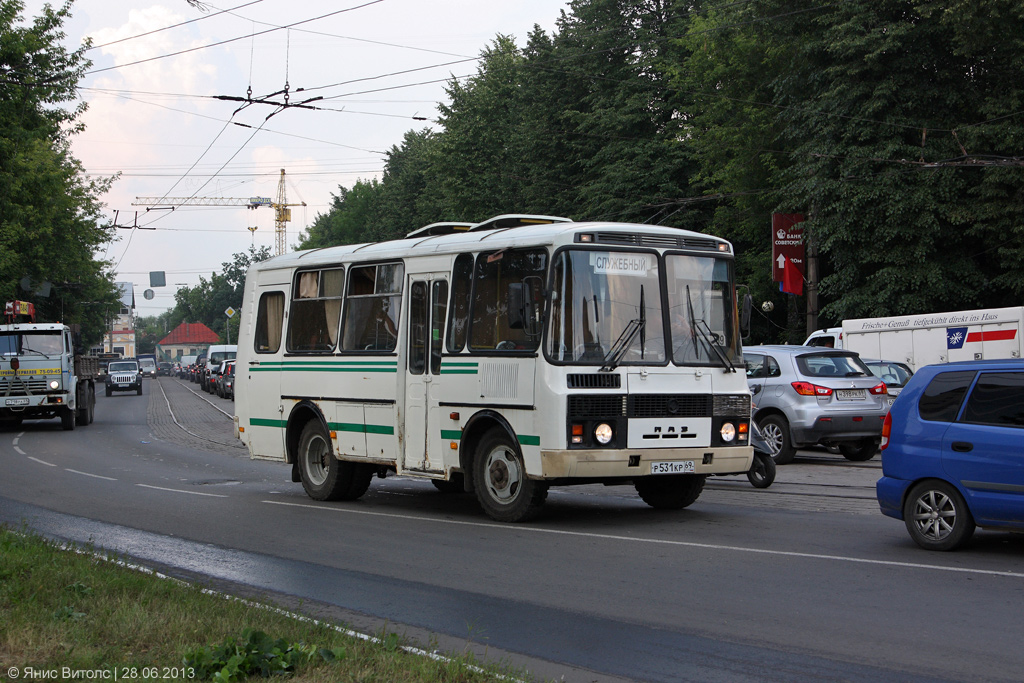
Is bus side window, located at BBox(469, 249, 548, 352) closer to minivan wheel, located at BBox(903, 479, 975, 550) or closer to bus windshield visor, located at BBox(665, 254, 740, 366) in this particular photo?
bus windshield visor, located at BBox(665, 254, 740, 366)

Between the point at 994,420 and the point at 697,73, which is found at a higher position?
the point at 697,73

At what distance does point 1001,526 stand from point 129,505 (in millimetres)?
9989

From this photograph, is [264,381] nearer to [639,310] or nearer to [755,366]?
[639,310]

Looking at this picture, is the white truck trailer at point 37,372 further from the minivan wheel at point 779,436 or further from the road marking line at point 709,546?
the minivan wheel at point 779,436

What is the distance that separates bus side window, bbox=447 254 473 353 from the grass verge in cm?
491

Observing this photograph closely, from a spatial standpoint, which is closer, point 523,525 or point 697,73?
point 523,525

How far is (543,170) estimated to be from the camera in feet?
167

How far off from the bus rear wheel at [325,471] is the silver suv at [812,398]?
6.56m

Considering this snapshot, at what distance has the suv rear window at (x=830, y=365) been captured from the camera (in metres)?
17.8

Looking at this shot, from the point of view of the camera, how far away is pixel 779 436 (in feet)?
59.0

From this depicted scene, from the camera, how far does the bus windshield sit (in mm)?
10633

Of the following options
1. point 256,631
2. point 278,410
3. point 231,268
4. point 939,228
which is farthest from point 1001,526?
point 231,268

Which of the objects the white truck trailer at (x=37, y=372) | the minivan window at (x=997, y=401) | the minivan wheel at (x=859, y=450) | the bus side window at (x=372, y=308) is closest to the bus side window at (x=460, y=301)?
the bus side window at (x=372, y=308)

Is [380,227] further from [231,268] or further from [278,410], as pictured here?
[231,268]
